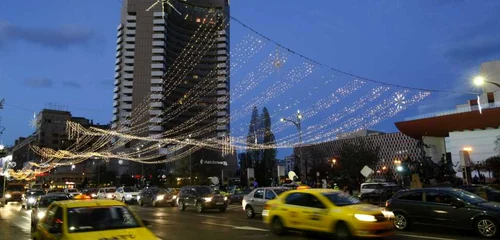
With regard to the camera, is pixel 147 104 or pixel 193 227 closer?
pixel 193 227

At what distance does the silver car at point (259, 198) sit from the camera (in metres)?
19.2

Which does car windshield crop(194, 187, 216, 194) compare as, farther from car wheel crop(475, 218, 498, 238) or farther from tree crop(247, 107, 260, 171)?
tree crop(247, 107, 260, 171)

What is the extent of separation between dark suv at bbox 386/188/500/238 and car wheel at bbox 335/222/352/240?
4002mm

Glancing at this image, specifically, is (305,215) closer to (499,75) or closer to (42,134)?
(499,75)

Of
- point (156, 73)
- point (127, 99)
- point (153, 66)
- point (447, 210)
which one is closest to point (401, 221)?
point (447, 210)

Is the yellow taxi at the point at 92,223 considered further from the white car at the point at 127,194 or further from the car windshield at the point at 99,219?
the white car at the point at 127,194

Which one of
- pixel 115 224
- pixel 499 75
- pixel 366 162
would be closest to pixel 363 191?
pixel 115 224

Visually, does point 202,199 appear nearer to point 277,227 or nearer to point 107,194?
point 277,227

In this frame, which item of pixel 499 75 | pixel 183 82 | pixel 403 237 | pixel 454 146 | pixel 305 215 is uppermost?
pixel 183 82

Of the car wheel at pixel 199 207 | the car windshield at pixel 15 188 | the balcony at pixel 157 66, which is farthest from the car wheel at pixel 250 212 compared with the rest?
the balcony at pixel 157 66

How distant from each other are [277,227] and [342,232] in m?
2.83

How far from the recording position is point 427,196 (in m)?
13.6

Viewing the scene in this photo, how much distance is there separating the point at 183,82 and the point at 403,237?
10042cm

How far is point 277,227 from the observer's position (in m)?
13.2
